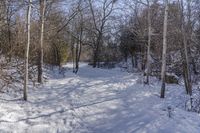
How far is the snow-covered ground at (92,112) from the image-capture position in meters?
11.6

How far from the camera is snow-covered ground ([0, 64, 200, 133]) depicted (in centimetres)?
1160

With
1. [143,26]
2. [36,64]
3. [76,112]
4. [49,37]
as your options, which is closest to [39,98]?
[76,112]

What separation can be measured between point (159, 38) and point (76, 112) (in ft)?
62.2

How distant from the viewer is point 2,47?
18656 mm

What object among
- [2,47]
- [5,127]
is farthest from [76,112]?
[2,47]

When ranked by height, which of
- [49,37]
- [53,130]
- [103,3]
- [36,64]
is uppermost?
[103,3]

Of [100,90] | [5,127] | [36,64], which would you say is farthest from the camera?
[36,64]

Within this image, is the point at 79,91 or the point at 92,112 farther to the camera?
the point at 79,91

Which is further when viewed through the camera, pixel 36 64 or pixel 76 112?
pixel 36 64

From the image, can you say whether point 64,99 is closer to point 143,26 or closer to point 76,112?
point 76,112

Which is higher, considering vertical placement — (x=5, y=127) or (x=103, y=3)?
(x=103, y=3)

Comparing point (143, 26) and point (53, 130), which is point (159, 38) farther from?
point (53, 130)

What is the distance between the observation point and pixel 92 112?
1390 cm

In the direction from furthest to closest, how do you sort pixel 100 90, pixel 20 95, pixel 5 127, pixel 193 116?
pixel 100 90 → pixel 20 95 → pixel 193 116 → pixel 5 127
